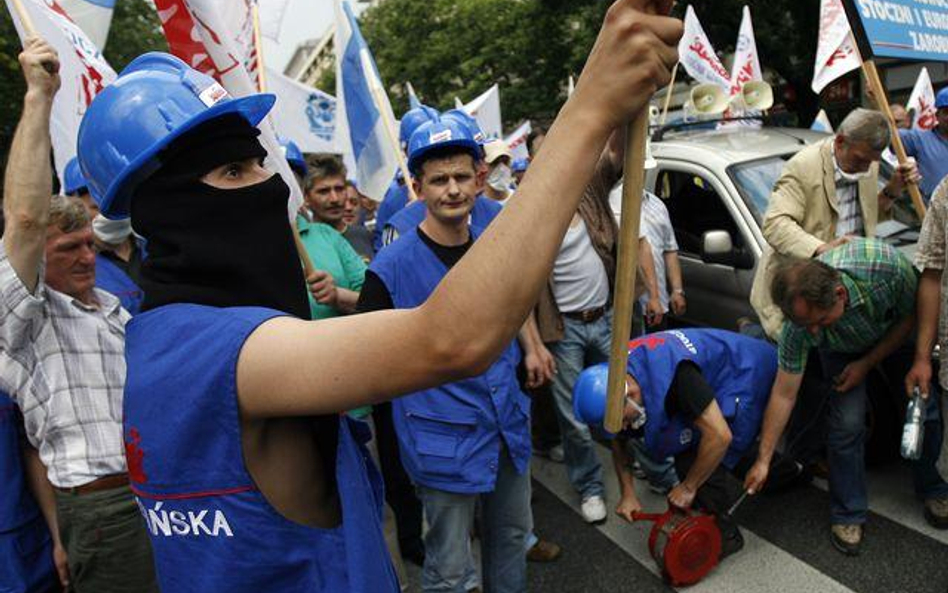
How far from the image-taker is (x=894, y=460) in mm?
3982

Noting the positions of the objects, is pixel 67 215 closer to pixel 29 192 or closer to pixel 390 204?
pixel 29 192

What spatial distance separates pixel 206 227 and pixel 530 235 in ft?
1.91

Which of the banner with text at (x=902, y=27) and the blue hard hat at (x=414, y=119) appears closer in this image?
the banner with text at (x=902, y=27)

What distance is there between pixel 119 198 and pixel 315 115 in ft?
13.0

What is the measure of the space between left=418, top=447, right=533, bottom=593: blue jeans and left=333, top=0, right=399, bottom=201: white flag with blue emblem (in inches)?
88.9

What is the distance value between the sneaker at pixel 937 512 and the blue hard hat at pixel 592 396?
166cm

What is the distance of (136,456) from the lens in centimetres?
119

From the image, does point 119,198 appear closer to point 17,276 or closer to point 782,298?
point 17,276

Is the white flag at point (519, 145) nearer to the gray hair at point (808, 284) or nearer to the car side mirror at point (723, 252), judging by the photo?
the car side mirror at point (723, 252)

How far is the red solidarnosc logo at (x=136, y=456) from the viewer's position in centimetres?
118

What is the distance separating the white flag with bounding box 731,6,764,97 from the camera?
267 inches

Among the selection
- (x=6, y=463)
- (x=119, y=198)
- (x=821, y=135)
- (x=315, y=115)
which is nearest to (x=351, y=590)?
(x=119, y=198)

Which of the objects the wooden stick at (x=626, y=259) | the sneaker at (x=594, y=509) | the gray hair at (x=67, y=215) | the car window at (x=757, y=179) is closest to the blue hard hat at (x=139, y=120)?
the wooden stick at (x=626, y=259)

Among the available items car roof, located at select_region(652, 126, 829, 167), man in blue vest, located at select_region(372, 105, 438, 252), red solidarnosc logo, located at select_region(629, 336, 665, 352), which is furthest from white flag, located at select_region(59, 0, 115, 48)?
car roof, located at select_region(652, 126, 829, 167)
